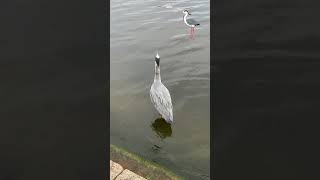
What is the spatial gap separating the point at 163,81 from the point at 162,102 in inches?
55.3

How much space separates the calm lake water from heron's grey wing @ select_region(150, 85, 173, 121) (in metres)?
0.22

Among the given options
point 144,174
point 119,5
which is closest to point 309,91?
point 144,174

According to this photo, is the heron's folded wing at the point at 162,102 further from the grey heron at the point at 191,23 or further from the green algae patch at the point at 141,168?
the grey heron at the point at 191,23

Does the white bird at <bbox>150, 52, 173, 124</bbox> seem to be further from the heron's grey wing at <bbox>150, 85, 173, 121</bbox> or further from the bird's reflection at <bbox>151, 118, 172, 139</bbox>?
the bird's reflection at <bbox>151, 118, 172, 139</bbox>

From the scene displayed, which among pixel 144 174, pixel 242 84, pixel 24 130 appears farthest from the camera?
pixel 242 84

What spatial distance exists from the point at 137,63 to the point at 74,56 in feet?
12.8

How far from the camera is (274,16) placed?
6055 mm

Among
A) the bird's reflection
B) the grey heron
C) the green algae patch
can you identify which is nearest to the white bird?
the bird's reflection

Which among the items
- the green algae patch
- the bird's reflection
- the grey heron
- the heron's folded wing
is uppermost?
the grey heron

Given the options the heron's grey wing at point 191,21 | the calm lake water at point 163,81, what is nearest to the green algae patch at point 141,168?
the calm lake water at point 163,81

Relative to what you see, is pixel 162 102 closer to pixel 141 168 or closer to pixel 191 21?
pixel 141 168

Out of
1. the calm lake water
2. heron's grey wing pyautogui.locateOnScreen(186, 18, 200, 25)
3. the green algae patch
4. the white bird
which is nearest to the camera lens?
the green algae patch

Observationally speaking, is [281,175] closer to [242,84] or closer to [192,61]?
[242,84]

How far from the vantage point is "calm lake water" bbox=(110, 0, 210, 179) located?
211 inches
